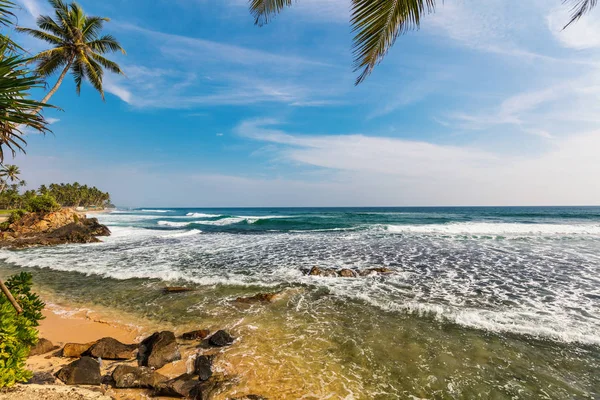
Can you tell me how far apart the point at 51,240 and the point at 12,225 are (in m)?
6.82

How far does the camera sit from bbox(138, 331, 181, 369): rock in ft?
15.5

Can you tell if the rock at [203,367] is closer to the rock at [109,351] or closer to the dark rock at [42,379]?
the rock at [109,351]

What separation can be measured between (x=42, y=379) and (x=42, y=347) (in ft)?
4.71

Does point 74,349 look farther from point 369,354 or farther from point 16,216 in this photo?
point 16,216

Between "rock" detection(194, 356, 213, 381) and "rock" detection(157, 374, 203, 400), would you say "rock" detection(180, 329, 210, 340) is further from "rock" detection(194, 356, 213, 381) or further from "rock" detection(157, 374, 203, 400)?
"rock" detection(157, 374, 203, 400)

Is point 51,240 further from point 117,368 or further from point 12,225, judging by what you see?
point 117,368

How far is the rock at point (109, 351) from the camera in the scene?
4.93 meters

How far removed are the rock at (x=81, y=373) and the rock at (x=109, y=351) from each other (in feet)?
1.41

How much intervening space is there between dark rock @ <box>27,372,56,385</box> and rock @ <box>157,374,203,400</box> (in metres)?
1.79

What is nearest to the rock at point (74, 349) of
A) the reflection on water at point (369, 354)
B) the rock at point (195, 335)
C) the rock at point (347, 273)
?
the reflection on water at point (369, 354)

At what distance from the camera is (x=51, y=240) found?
19.5 metres

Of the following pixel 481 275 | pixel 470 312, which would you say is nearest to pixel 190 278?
pixel 470 312

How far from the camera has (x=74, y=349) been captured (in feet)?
16.6

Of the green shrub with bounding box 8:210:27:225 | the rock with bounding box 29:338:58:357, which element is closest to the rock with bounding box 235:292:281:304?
the rock with bounding box 29:338:58:357
